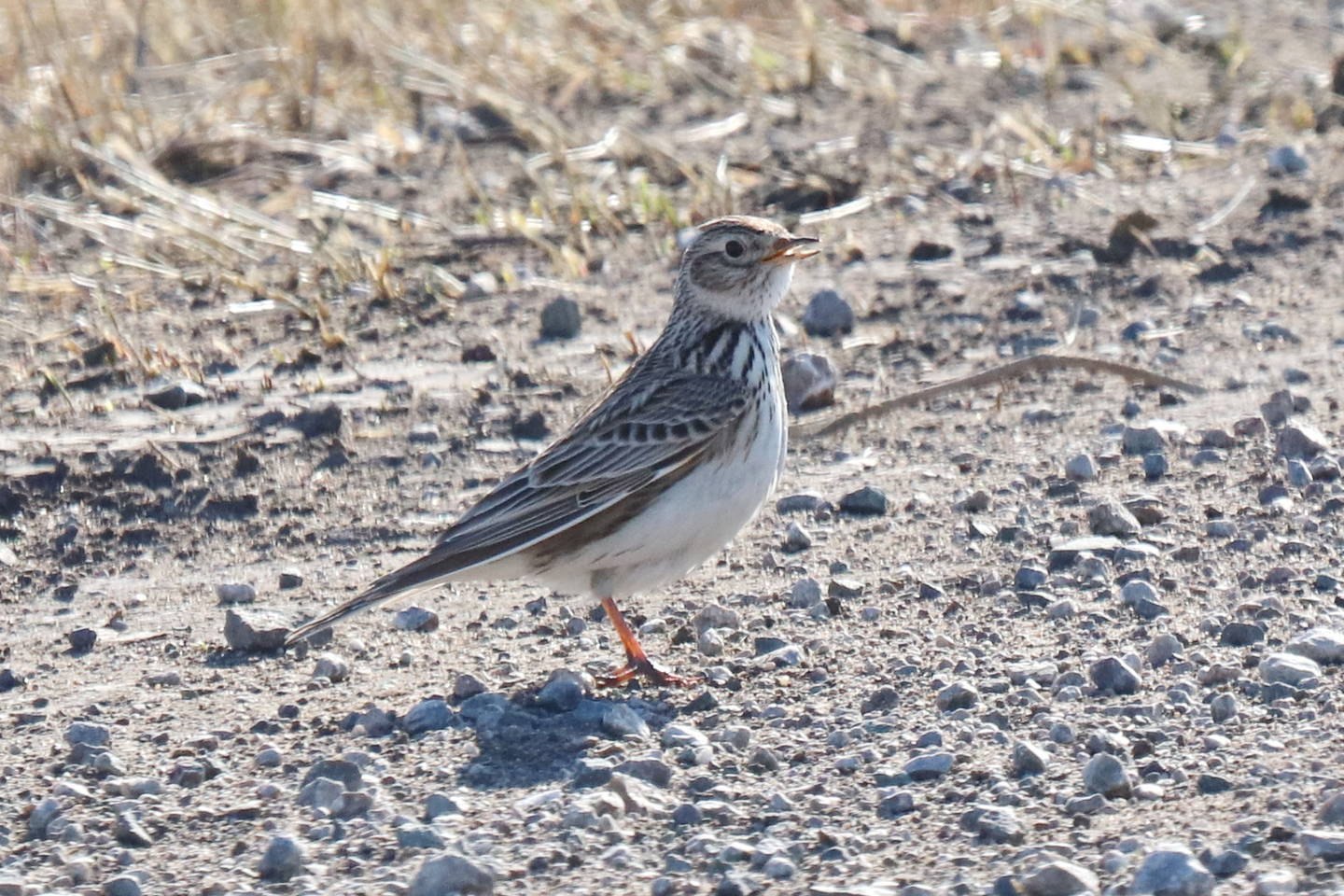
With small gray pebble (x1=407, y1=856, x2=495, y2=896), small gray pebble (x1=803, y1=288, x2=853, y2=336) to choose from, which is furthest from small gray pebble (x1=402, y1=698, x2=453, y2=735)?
small gray pebble (x1=803, y1=288, x2=853, y2=336)

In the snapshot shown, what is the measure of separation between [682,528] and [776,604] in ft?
2.01

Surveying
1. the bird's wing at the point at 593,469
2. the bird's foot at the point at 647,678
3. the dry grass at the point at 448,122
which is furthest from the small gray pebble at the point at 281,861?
the dry grass at the point at 448,122

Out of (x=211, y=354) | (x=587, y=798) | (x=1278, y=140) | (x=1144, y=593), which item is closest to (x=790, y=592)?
(x=1144, y=593)

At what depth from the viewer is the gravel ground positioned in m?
5.12

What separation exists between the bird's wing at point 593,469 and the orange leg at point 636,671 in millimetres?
366

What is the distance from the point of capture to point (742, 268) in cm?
710

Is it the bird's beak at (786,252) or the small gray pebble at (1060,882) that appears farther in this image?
the bird's beak at (786,252)

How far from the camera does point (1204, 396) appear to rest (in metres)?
8.45

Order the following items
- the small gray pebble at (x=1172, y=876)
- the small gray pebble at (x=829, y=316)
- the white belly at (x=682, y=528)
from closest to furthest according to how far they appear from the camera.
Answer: the small gray pebble at (x=1172, y=876) → the white belly at (x=682, y=528) → the small gray pebble at (x=829, y=316)

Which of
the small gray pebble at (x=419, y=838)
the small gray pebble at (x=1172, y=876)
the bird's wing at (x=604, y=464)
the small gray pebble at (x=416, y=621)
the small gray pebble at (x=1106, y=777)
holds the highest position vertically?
the bird's wing at (x=604, y=464)

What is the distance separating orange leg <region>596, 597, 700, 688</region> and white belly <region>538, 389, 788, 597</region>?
0.47 feet

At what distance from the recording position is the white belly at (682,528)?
6336mm

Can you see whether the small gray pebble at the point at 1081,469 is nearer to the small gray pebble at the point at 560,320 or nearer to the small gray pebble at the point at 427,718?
the small gray pebble at the point at 560,320

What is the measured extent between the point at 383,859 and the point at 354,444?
10.9 feet
